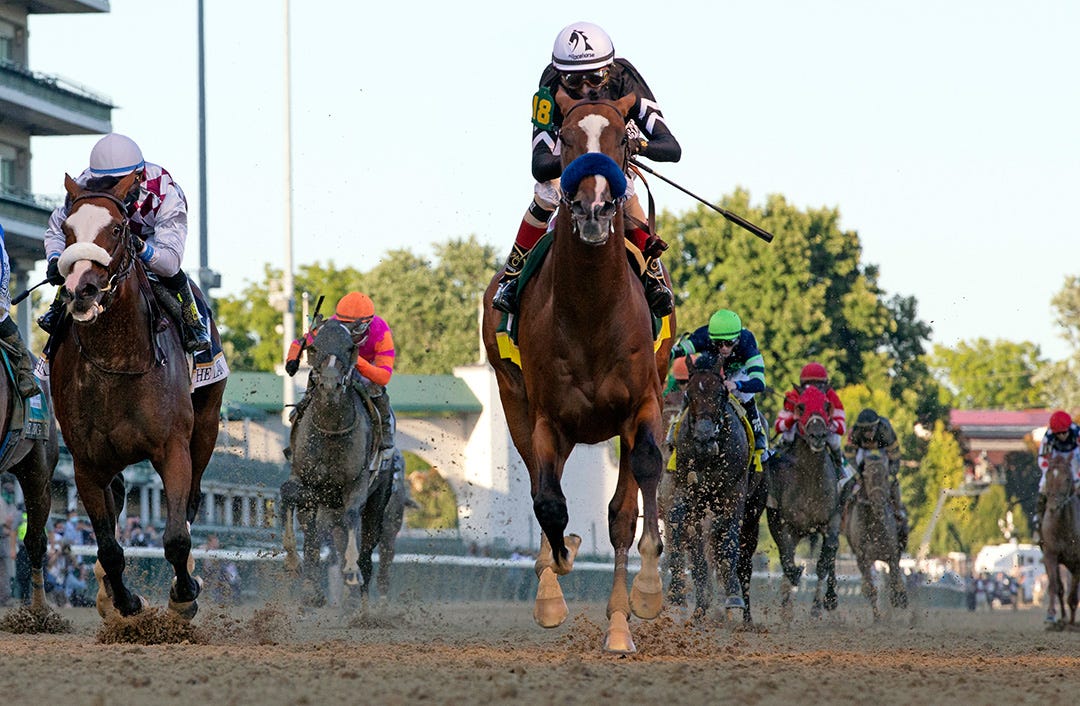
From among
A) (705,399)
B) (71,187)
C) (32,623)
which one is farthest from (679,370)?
(71,187)

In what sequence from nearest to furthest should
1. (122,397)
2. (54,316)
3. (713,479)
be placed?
(122,397) < (54,316) < (713,479)

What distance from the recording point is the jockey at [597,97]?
11.9 m

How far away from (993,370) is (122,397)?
120m

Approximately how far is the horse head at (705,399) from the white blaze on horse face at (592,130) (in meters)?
5.93

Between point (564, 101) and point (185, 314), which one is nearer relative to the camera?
point (564, 101)

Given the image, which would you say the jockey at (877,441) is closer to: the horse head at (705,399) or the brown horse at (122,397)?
the horse head at (705,399)

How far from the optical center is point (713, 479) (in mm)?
17312

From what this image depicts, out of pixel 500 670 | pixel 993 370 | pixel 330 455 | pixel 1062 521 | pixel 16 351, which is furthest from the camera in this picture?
pixel 993 370

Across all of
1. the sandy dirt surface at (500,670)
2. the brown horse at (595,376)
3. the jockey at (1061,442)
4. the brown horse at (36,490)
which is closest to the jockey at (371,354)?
the brown horse at (36,490)

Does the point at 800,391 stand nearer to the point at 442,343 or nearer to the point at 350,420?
the point at 350,420

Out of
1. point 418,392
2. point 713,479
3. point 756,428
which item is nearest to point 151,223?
point 713,479

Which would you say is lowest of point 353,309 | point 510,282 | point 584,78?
point 510,282

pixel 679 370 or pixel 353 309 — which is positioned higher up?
pixel 353 309

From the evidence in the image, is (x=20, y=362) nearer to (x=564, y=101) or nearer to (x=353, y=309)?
(x=564, y=101)
